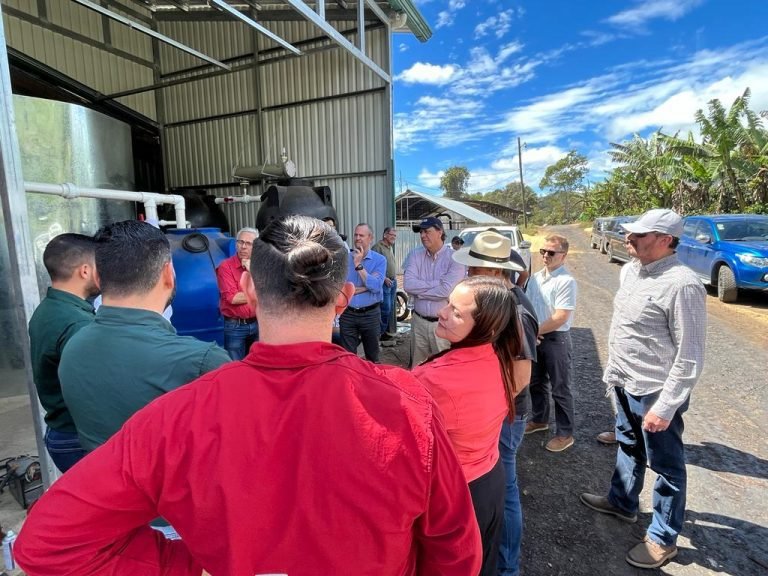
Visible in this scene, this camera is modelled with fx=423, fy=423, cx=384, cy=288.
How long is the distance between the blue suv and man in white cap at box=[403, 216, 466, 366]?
7.04 m

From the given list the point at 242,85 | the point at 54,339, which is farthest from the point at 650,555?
the point at 242,85

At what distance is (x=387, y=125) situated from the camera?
7.67 metres

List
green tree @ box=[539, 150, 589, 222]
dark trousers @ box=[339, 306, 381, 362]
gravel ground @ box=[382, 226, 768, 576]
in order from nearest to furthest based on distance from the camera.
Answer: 1. gravel ground @ box=[382, 226, 768, 576]
2. dark trousers @ box=[339, 306, 381, 362]
3. green tree @ box=[539, 150, 589, 222]

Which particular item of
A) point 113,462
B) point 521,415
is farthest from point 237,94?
point 113,462

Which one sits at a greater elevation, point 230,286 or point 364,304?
point 230,286

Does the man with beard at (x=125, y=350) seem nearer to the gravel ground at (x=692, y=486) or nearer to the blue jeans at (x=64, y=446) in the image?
the blue jeans at (x=64, y=446)

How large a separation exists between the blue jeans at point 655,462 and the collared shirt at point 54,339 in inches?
114

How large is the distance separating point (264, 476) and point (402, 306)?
7948 mm

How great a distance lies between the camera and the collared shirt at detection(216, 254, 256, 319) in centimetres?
404

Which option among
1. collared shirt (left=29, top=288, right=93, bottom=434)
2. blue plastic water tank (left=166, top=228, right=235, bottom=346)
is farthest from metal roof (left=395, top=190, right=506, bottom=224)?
collared shirt (left=29, top=288, right=93, bottom=434)

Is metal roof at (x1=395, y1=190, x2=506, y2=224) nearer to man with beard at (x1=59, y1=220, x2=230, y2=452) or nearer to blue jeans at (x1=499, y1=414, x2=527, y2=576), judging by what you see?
blue jeans at (x1=499, y1=414, x2=527, y2=576)

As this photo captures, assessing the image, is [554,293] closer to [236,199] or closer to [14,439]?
[14,439]

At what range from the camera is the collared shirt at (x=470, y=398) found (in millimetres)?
1580

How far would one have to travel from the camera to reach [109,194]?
396cm
